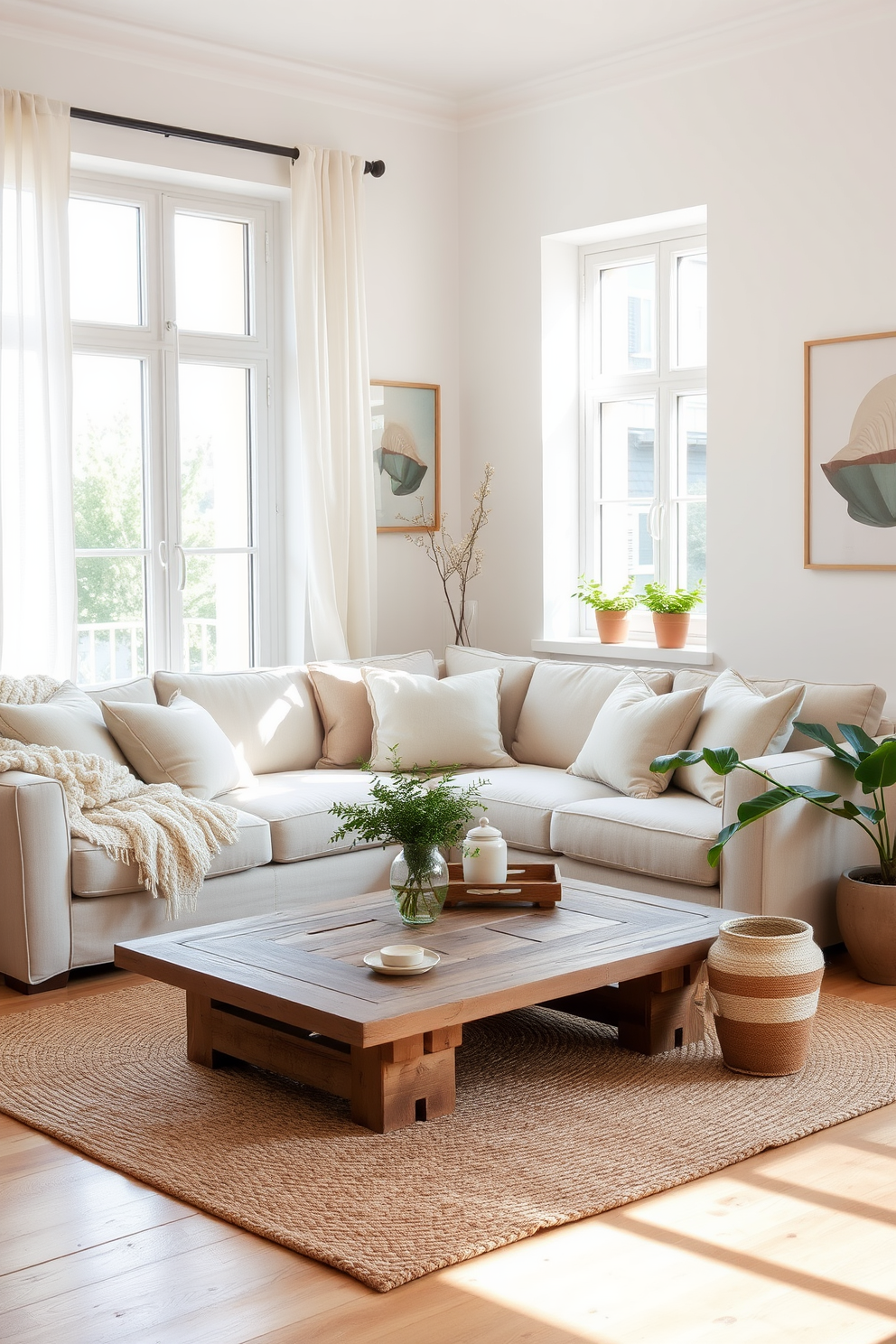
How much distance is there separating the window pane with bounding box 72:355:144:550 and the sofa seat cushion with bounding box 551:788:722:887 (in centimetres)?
209

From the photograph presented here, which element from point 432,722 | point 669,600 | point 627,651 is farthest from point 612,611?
point 432,722

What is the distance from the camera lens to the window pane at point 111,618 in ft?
17.8

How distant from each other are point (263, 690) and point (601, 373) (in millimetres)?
2067

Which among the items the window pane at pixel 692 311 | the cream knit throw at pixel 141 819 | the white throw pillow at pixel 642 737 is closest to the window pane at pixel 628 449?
the window pane at pixel 692 311

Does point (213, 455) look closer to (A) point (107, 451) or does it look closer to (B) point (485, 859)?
(A) point (107, 451)

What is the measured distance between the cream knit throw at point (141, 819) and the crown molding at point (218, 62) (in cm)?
248

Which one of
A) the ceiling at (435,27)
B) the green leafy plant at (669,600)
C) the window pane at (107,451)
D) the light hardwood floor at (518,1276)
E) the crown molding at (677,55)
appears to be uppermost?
the ceiling at (435,27)

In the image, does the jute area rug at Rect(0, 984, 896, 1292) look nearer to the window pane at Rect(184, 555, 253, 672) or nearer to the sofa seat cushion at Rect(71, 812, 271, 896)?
the sofa seat cushion at Rect(71, 812, 271, 896)

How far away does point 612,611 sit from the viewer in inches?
229

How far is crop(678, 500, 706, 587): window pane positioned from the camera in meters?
5.73

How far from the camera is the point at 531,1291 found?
2.35 m

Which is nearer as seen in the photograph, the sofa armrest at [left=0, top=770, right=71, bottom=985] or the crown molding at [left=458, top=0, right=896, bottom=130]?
the sofa armrest at [left=0, top=770, right=71, bottom=985]

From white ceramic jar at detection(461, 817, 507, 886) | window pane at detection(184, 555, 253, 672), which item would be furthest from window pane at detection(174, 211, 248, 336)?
white ceramic jar at detection(461, 817, 507, 886)

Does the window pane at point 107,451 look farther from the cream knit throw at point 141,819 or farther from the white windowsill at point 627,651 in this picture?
the white windowsill at point 627,651
